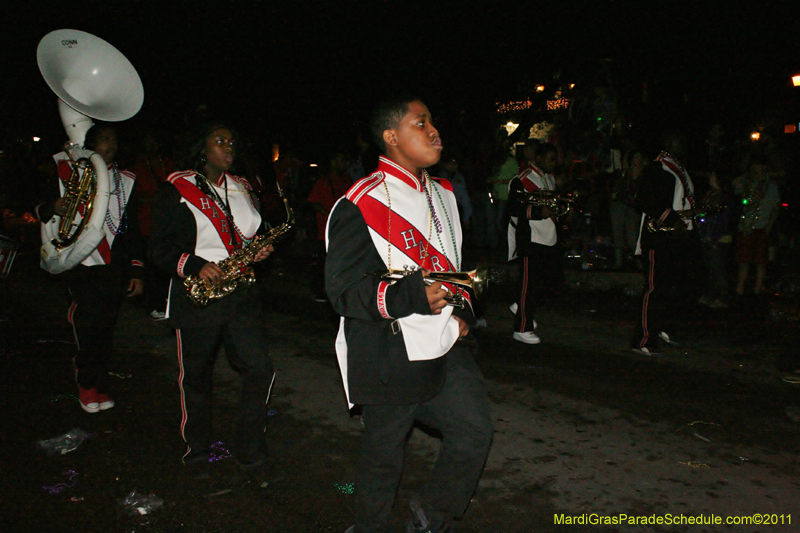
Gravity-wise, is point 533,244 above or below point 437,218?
below

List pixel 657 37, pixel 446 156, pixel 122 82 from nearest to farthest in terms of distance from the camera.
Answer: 1. pixel 122 82
2. pixel 657 37
3. pixel 446 156

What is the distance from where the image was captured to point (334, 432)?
485cm

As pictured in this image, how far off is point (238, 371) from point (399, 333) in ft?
5.37

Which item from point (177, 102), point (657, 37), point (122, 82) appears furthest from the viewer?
point (177, 102)

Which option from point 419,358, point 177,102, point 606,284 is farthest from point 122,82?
point 177,102

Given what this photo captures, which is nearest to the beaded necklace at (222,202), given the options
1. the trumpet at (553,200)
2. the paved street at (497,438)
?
the paved street at (497,438)

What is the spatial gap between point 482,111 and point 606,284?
5.71 metres

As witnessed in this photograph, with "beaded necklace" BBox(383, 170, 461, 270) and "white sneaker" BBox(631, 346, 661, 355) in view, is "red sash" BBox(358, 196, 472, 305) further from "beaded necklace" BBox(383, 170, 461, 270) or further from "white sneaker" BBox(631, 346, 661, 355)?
"white sneaker" BBox(631, 346, 661, 355)

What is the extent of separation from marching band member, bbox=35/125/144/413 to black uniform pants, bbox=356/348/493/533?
9.76 ft

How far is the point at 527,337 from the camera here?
716cm

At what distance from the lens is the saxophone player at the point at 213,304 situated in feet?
12.9

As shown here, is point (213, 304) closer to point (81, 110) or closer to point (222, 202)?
point (222, 202)

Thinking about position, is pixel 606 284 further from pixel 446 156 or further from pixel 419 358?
pixel 419 358

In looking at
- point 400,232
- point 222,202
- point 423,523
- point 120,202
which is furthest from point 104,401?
point 400,232
